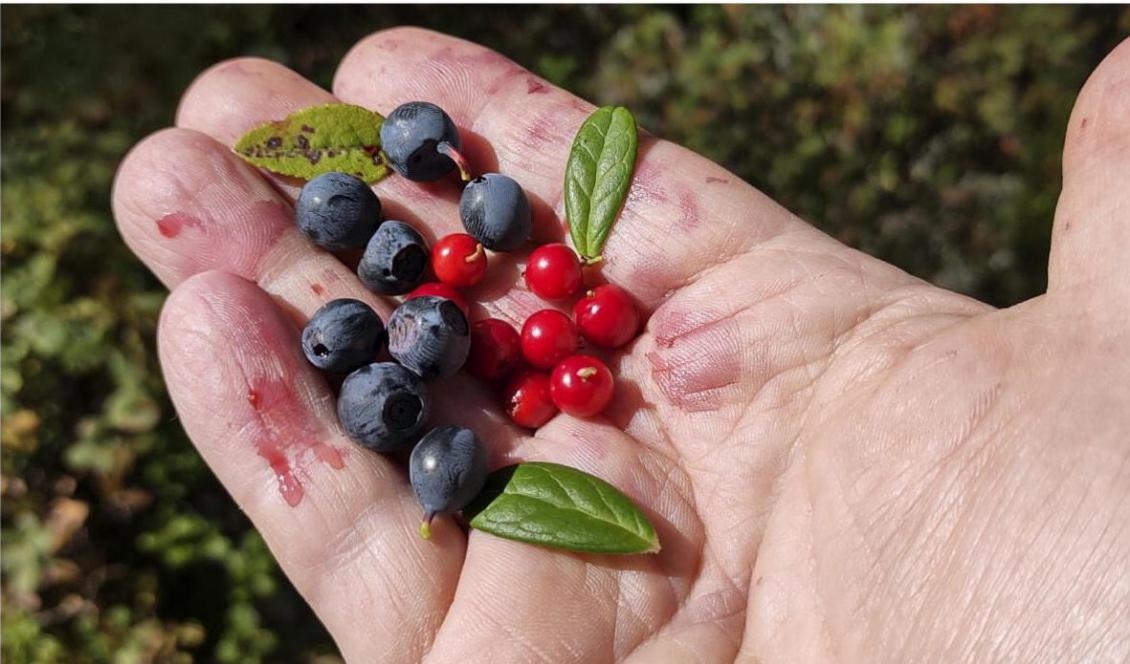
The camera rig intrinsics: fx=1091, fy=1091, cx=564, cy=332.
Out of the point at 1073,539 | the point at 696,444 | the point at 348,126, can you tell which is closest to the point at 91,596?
the point at 348,126

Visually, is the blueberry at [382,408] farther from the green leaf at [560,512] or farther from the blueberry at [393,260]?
the blueberry at [393,260]

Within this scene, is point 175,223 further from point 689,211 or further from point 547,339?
point 689,211

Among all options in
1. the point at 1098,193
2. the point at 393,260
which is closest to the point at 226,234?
the point at 393,260

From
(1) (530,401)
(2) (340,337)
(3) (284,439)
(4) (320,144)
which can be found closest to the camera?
(3) (284,439)

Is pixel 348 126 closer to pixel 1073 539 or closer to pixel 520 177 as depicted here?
pixel 520 177

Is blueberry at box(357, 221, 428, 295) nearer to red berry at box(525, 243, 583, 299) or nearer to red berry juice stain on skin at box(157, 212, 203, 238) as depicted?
red berry at box(525, 243, 583, 299)

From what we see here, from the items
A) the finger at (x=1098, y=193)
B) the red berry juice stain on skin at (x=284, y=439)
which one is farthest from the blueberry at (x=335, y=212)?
the finger at (x=1098, y=193)
